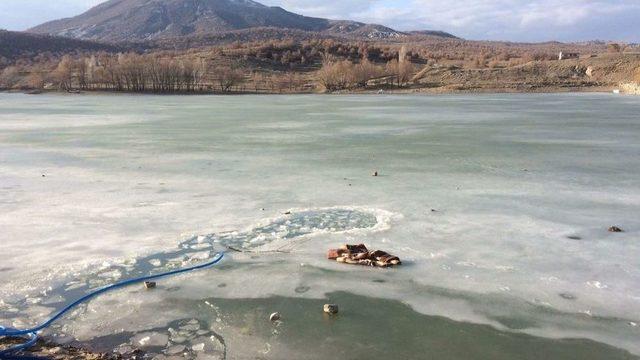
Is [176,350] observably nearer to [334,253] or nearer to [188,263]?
[188,263]

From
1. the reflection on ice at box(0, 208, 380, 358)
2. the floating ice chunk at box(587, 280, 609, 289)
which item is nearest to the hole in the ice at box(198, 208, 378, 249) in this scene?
the reflection on ice at box(0, 208, 380, 358)

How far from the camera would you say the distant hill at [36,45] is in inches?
5353

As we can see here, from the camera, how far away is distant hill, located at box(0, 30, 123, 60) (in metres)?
136

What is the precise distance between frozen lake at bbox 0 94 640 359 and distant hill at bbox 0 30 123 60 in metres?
138

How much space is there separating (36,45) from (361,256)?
6384 inches

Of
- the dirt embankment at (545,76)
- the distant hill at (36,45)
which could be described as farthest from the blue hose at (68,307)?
the distant hill at (36,45)

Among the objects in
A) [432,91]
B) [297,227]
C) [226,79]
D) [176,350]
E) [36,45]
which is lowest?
[176,350]

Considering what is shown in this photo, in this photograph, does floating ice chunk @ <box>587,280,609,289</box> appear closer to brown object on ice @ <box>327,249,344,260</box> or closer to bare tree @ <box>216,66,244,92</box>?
brown object on ice @ <box>327,249,344,260</box>

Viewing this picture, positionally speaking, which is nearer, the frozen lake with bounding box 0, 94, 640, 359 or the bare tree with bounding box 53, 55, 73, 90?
the frozen lake with bounding box 0, 94, 640, 359

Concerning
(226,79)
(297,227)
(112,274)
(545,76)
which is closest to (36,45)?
(226,79)

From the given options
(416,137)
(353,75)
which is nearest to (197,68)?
(353,75)

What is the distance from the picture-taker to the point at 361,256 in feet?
20.9

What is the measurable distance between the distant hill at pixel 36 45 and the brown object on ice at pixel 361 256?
143788 millimetres

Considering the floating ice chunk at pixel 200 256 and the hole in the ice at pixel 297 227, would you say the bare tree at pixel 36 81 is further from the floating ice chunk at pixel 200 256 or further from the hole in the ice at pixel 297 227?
the floating ice chunk at pixel 200 256
